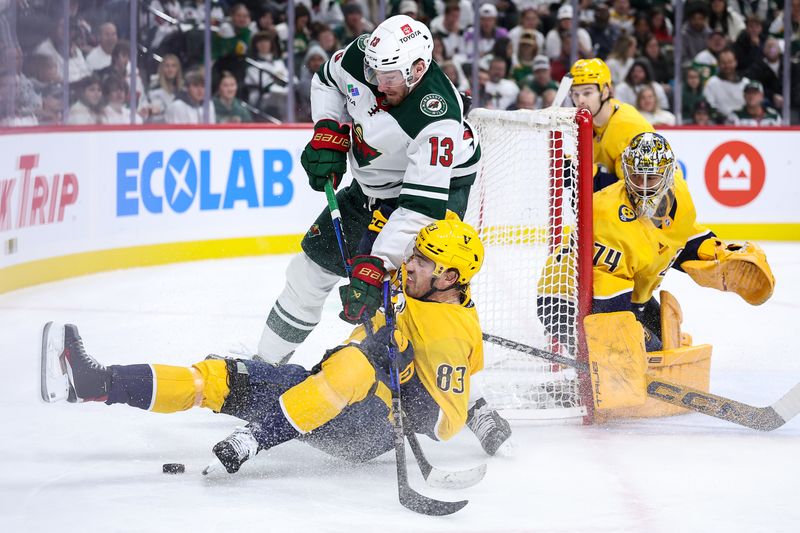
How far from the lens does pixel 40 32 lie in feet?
17.4

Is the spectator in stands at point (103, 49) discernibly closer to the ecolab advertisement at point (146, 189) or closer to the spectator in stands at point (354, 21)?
the ecolab advertisement at point (146, 189)

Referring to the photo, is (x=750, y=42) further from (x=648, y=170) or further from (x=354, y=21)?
(x=648, y=170)

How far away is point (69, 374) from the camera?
269 centimetres

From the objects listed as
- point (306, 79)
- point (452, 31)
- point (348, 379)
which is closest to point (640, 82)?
point (452, 31)

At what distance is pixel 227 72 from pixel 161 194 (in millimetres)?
1019

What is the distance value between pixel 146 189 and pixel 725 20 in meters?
4.08

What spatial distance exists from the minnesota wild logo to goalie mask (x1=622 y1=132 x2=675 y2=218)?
2.48ft

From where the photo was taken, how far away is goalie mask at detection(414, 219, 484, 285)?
2.74 m

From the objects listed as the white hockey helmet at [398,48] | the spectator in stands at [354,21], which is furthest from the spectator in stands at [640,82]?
the white hockey helmet at [398,48]

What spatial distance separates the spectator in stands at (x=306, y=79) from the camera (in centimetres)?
713

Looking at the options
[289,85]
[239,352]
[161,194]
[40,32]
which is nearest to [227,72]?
[289,85]

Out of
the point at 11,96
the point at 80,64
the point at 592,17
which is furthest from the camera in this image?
the point at 592,17

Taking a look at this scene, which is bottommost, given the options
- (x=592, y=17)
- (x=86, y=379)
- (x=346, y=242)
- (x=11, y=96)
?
(x=86, y=379)

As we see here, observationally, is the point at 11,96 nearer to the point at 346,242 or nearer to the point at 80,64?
the point at 80,64
